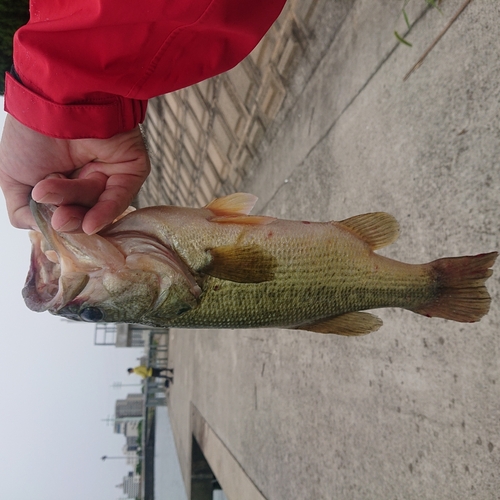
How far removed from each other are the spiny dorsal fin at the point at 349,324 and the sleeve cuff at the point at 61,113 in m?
1.15

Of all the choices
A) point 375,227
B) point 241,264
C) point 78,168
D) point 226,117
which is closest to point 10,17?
point 226,117

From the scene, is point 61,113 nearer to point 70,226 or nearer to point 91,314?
point 70,226

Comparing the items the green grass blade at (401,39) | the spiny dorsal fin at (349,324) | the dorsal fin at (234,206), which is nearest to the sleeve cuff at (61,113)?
the dorsal fin at (234,206)

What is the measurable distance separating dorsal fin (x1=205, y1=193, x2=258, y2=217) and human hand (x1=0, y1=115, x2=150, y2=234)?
0.35 meters

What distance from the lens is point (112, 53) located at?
1.48 m

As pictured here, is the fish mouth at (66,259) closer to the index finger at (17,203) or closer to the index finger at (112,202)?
the index finger at (112,202)

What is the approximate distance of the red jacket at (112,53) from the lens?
141 cm

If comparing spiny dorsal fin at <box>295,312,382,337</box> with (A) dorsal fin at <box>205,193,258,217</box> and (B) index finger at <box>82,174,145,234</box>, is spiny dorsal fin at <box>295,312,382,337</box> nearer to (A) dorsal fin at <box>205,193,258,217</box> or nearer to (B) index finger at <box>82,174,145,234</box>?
(A) dorsal fin at <box>205,193,258,217</box>

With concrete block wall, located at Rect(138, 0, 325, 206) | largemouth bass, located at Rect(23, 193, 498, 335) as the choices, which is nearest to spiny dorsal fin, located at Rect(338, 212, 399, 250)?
largemouth bass, located at Rect(23, 193, 498, 335)

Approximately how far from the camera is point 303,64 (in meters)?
4.56

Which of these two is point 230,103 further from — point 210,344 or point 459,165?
point 210,344

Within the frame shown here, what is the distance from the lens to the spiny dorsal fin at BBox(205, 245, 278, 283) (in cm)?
168

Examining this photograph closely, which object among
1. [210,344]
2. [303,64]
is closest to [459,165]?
[303,64]

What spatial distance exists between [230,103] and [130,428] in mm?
49653
